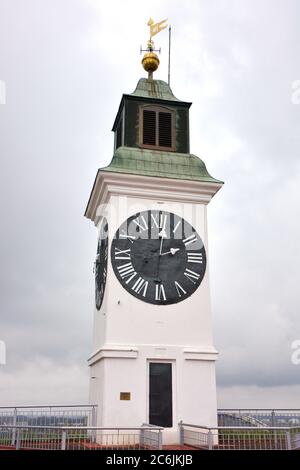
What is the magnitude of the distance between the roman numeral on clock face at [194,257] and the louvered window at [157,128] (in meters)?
3.61

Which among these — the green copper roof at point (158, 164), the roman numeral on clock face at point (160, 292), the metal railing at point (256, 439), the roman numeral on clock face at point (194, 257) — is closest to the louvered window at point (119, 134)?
the green copper roof at point (158, 164)

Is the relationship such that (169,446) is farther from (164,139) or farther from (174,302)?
(164,139)

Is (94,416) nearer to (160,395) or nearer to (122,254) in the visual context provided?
(160,395)

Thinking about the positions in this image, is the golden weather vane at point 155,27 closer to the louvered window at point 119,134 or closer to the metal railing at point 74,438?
the louvered window at point 119,134

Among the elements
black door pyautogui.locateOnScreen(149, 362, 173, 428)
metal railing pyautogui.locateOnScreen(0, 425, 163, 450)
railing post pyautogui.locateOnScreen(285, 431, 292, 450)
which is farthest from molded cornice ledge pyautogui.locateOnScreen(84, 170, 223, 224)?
railing post pyautogui.locateOnScreen(285, 431, 292, 450)

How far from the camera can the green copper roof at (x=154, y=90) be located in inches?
701

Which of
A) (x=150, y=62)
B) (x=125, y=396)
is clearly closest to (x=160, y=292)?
(x=125, y=396)

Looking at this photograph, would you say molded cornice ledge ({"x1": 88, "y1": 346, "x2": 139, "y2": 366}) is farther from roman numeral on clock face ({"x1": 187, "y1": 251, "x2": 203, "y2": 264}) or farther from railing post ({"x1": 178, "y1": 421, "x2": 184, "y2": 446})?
roman numeral on clock face ({"x1": 187, "y1": 251, "x2": 203, "y2": 264})

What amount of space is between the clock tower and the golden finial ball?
209 cm

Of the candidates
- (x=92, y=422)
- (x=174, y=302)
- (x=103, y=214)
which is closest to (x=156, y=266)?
(x=174, y=302)
